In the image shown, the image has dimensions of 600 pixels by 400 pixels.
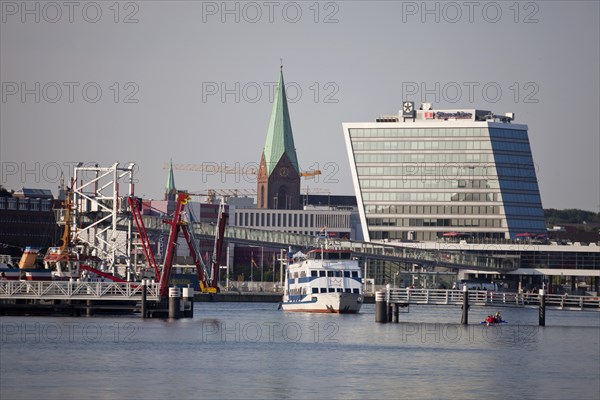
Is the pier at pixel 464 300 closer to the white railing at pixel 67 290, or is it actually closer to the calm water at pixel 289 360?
the calm water at pixel 289 360

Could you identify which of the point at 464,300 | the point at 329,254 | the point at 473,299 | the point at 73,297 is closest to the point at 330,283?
the point at 329,254

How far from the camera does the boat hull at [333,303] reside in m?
145

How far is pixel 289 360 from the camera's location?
85062 millimetres

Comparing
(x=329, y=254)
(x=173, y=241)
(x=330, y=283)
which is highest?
(x=173, y=241)

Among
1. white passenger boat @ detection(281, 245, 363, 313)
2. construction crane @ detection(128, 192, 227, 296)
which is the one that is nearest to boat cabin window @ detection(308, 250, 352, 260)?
white passenger boat @ detection(281, 245, 363, 313)

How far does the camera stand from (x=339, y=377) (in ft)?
250

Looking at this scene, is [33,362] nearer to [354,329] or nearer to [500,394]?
[500,394]

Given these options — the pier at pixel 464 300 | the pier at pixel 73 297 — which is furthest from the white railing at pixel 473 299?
the pier at pixel 73 297

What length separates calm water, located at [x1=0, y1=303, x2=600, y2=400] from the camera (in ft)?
230

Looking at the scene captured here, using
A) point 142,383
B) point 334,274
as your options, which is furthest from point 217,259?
point 142,383

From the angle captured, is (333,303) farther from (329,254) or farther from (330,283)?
(329,254)

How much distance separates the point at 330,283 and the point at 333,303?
2.37m

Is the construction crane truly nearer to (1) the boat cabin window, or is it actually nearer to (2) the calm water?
(2) the calm water

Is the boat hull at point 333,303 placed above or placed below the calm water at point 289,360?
above
